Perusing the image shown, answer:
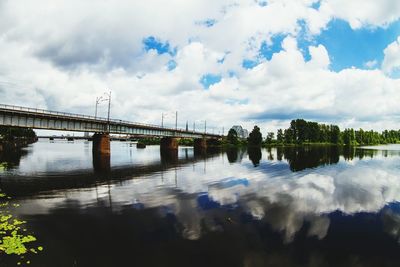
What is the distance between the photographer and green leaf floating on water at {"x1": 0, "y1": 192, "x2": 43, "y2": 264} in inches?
473

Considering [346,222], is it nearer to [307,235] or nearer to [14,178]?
[307,235]

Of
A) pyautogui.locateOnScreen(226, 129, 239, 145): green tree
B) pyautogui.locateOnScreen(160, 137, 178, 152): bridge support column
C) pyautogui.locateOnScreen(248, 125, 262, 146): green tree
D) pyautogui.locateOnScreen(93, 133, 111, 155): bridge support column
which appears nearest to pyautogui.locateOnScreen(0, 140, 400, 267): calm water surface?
pyautogui.locateOnScreen(93, 133, 111, 155): bridge support column

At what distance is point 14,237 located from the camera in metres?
13.4

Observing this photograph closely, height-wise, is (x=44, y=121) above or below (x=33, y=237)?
above

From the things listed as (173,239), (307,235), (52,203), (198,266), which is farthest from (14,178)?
(307,235)

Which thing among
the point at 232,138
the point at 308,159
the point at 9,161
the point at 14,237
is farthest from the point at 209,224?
the point at 232,138

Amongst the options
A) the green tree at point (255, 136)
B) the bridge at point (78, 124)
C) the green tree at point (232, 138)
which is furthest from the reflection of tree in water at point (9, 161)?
the green tree at point (255, 136)

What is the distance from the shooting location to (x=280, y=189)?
27656 millimetres

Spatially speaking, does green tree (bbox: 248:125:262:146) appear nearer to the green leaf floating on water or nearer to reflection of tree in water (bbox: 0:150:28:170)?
reflection of tree in water (bbox: 0:150:28:170)

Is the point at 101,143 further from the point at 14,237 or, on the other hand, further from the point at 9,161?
the point at 14,237

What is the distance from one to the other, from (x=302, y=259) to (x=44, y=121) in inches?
2439

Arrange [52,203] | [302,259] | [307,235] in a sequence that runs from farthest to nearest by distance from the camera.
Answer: [52,203] → [307,235] → [302,259]

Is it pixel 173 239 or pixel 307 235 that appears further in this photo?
pixel 307 235

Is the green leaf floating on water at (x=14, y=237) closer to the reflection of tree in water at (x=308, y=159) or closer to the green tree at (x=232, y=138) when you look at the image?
the reflection of tree in water at (x=308, y=159)
